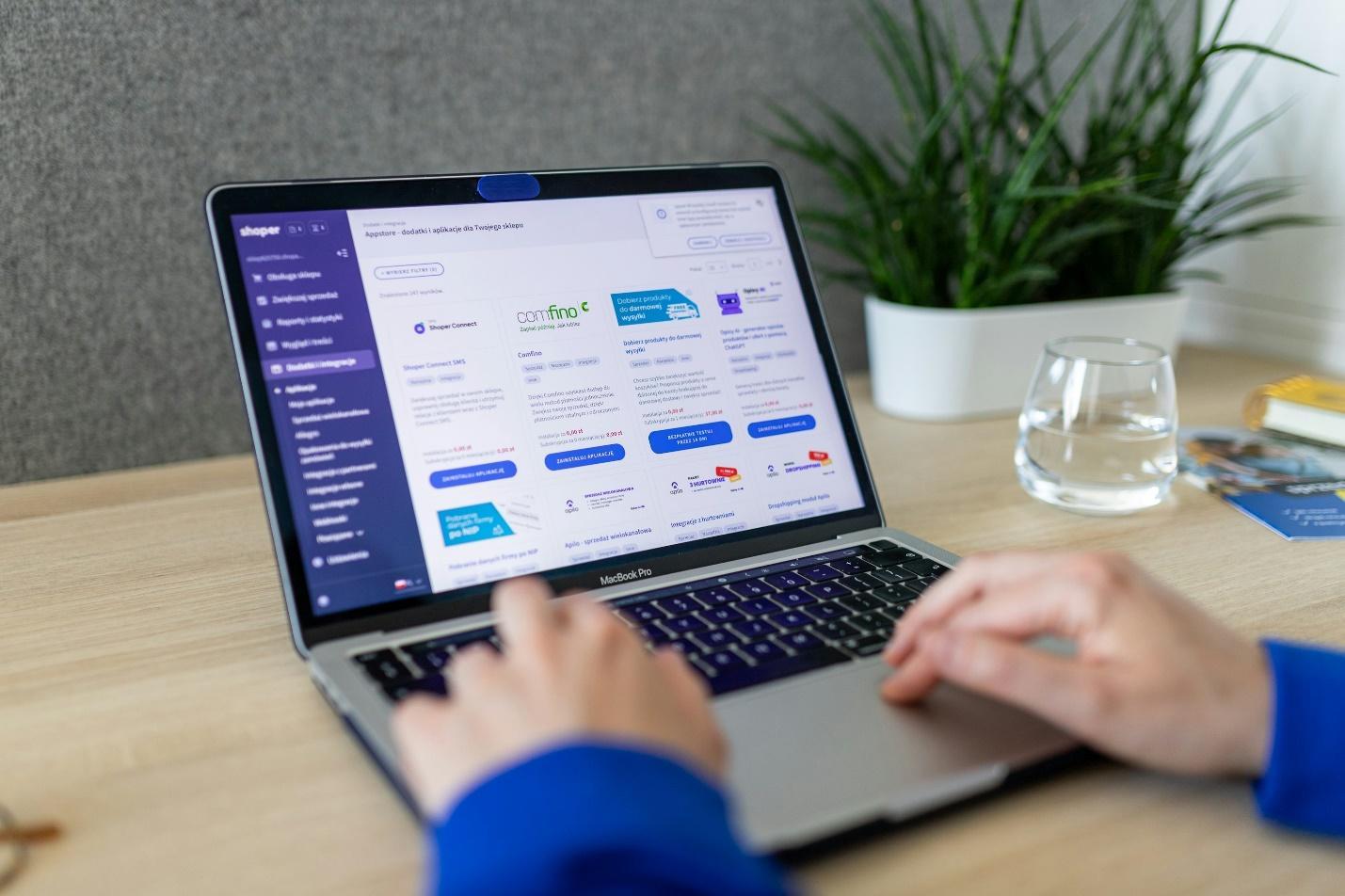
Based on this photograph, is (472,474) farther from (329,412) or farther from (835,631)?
(835,631)

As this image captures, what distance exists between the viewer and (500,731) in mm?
330

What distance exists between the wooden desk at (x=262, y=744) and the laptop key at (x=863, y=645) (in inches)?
3.5

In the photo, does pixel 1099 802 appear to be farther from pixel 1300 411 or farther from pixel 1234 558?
pixel 1300 411

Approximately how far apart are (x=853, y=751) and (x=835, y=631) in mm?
96

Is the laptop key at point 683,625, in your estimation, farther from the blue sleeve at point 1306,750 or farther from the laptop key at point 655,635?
the blue sleeve at point 1306,750

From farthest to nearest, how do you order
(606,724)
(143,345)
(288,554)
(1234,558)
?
(143,345) → (1234,558) → (288,554) → (606,724)

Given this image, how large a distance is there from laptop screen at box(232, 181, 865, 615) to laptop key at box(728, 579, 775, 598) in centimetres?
4

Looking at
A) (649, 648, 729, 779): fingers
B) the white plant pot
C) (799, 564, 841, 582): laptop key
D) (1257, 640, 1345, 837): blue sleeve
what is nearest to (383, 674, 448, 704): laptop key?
(649, 648, 729, 779): fingers

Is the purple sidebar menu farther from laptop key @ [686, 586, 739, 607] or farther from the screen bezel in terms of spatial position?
laptop key @ [686, 586, 739, 607]

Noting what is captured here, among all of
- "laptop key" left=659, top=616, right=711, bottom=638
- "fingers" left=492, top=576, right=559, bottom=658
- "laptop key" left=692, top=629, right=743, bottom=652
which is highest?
"fingers" left=492, top=576, right=559, bottom=658

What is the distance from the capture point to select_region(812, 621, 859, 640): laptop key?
1.59ft

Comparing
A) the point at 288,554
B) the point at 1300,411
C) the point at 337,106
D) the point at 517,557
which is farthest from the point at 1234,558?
the point at 337,106

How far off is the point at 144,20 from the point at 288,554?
0.45m

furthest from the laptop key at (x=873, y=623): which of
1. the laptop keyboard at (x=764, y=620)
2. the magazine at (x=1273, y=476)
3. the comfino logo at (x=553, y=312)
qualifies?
the magazine at (x=1273, y=476)
